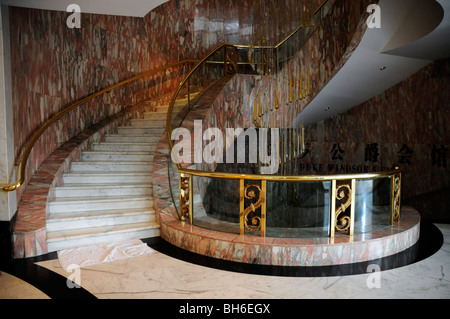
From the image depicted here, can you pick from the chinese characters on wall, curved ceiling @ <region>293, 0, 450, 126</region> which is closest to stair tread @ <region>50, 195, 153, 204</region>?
curved ceiling @ <region>293, 0, 450, 126</region>

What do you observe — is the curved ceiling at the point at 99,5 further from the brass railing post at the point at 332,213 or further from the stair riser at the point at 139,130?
the brass railing post at the point at 332,213

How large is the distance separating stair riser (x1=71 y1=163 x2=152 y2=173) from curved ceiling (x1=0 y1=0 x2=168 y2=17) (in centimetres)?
255

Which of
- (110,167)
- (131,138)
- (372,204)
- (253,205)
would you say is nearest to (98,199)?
(110,167)

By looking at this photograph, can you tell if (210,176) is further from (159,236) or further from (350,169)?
(350,169)

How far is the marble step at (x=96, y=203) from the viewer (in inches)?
196

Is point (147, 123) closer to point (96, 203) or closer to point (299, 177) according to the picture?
point (96, 203)

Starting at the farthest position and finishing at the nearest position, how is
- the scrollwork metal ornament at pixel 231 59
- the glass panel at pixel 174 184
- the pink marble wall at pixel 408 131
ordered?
the scrollwork metal ornament at pixel 231 59 → the pink marble wall at pixel 408 131 → the glass panel at pixel 174 184

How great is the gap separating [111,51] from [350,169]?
625 centimetres

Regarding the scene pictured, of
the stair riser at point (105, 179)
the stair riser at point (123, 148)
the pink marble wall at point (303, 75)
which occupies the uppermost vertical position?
the pink marble wall at point (303, 75)

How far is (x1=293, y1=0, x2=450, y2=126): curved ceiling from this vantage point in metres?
5.05

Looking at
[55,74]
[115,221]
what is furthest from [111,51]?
[115,221]

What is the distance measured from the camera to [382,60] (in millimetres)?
6238

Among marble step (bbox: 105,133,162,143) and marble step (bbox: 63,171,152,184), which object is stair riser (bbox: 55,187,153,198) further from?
marble step (bbox: 105,133,162,143)

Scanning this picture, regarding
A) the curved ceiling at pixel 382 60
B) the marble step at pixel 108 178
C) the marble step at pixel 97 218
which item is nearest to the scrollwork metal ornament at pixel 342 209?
the curved ceiling at pixel 382 60
